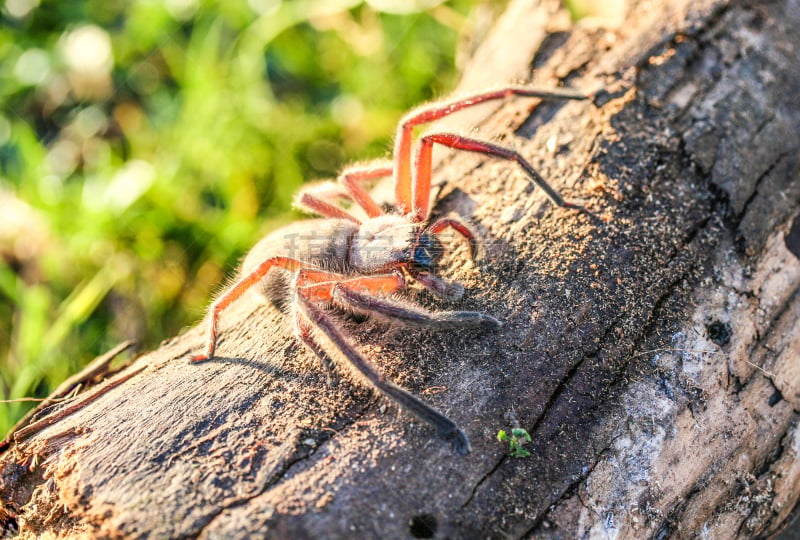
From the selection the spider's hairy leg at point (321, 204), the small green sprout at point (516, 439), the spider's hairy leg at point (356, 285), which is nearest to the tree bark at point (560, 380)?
the small green sprout at point (516, 439)

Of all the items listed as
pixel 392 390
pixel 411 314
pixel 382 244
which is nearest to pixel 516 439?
pixel 392 390

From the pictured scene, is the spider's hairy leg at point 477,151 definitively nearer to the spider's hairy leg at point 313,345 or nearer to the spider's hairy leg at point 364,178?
the spider's hairy leg at point 364,178

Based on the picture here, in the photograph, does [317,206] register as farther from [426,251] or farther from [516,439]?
[516,439]

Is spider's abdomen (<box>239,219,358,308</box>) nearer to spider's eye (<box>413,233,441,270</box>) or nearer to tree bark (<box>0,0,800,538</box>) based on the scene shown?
tree bark (<box>0,0,800,538</box>)

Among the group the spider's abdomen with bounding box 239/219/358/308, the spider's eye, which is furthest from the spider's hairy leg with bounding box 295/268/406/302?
the spider's abdomen with bounding box 239/219/358/308

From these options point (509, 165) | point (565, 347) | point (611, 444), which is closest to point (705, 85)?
point (509, 165)

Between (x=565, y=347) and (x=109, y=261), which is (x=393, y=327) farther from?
(x=109, y=261)
